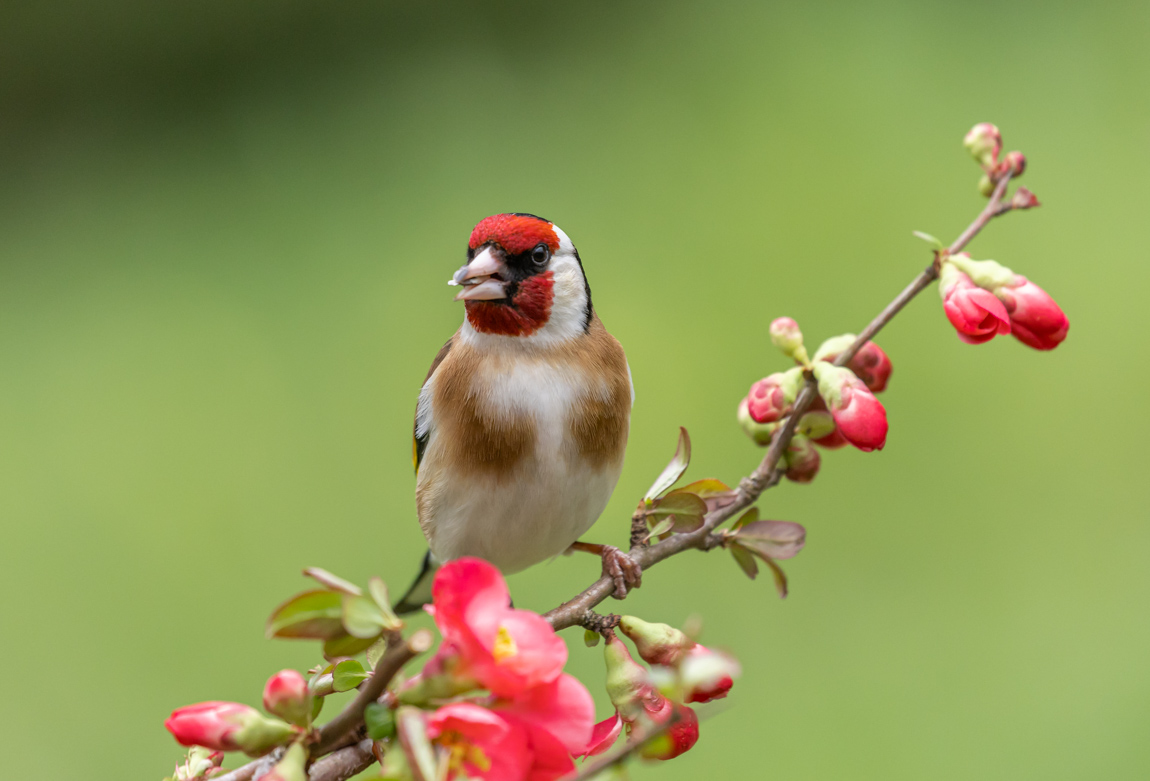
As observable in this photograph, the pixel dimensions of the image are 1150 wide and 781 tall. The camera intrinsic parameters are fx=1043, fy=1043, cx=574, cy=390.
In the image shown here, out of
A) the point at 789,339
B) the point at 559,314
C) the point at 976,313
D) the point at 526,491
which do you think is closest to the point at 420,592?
the point at 526,491

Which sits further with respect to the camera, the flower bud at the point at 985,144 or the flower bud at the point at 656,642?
the flower bud at the point at 985,144

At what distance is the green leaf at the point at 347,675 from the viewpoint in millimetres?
496

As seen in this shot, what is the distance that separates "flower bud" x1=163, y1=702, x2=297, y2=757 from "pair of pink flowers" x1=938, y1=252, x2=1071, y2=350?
480 millimetres

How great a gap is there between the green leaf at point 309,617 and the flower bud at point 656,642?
215 mm

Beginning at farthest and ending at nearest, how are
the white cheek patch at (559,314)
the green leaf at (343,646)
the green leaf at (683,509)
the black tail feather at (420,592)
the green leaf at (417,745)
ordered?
the black tail feather at (420,592) → the white cheek patch at (559,314) → the green leaf at (683,509) → the green leaf at (343,646) → the green leaf at (417,745)

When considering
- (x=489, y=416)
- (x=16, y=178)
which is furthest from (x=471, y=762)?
(x=16, y=178)

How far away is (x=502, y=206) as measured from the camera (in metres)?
2.16

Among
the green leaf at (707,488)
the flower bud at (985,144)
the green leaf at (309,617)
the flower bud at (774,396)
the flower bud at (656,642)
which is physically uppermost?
the flower bud at (985,144)

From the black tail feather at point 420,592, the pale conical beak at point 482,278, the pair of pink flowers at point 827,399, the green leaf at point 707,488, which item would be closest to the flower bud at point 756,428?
the pair of pink flowers at point 827,399

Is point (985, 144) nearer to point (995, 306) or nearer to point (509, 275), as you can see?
point (995, 306)

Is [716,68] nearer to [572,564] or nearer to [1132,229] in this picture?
[1132,229]

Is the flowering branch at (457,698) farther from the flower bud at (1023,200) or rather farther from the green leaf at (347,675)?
the flower bud at (1023,200)

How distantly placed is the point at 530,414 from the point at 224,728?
0.40m

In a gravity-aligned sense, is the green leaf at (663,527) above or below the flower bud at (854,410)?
below
